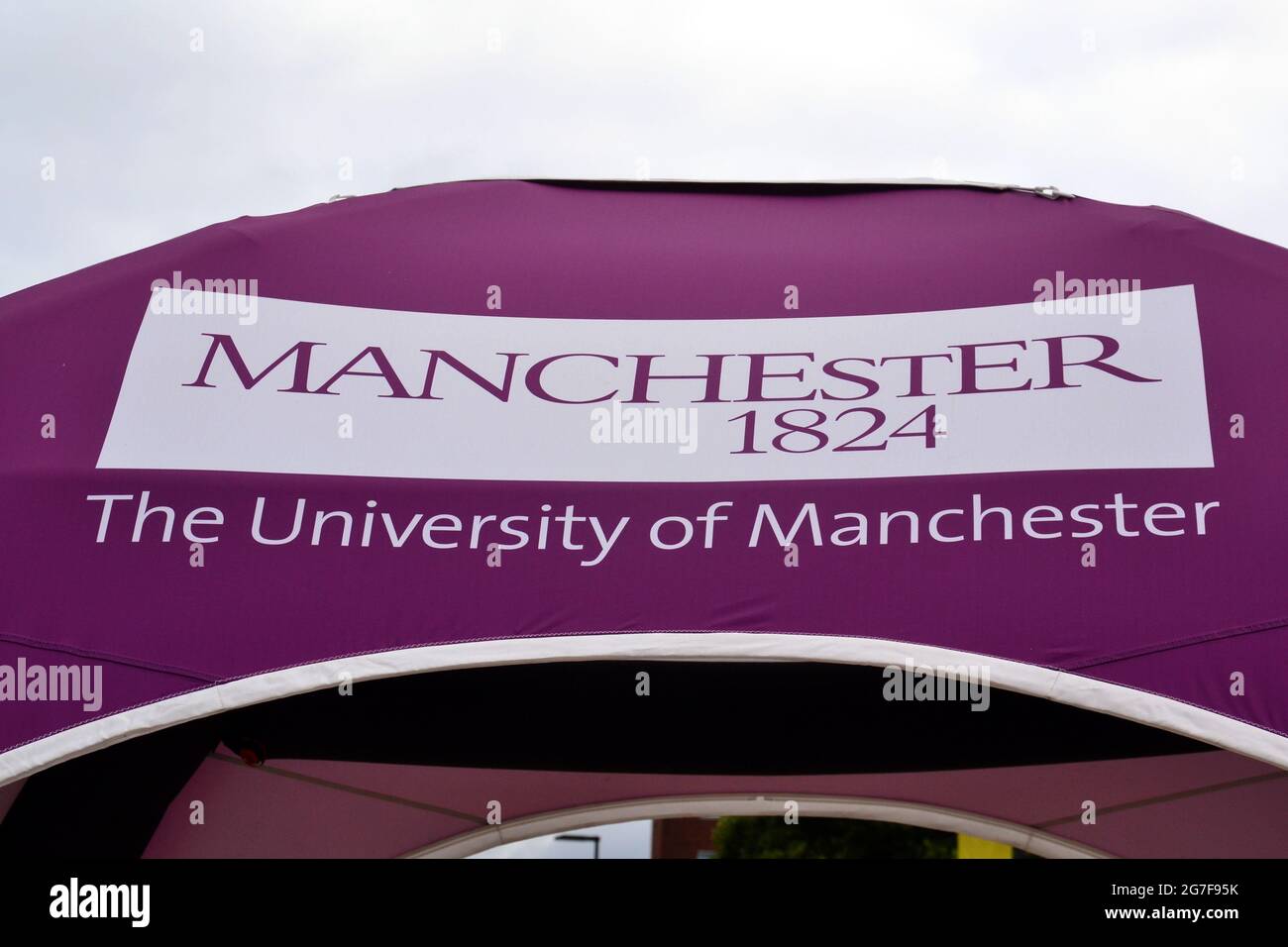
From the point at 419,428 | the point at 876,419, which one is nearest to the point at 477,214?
the point at 419,428

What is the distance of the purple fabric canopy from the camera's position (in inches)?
152

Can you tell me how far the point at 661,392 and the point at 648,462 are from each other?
1.07 ft

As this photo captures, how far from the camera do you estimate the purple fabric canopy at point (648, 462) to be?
3869 millimetres

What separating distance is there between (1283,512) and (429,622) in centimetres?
257

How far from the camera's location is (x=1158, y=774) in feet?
20.8

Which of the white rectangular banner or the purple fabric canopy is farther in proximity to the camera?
the white rectangular banner

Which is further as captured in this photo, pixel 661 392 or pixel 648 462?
pixel 661 392

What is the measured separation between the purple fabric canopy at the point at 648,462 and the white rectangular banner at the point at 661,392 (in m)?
0.01

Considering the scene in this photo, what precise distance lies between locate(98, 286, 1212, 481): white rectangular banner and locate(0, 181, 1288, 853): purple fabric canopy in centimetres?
1

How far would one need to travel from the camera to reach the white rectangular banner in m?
4.33

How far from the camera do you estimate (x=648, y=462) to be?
4.41 m

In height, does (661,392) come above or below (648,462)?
above

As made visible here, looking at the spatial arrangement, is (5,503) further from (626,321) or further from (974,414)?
(974,414)

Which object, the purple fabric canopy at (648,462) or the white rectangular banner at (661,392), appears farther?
the white rectangular banner at (661,392)
